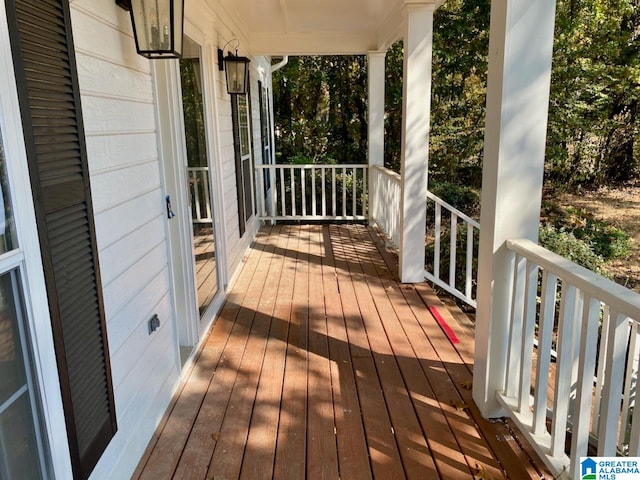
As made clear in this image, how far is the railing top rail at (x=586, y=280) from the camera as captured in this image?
1.43m

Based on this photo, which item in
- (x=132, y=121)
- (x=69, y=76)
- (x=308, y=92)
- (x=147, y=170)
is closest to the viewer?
(x=69, y=76)

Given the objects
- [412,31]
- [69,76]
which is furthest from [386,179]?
[69,76]

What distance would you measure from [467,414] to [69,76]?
7.31ft

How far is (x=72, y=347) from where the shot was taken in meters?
1.48

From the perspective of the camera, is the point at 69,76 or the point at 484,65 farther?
the point at 484,65

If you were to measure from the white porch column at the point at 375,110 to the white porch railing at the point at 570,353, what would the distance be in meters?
4.65

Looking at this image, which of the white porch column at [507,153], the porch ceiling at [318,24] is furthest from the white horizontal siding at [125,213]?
the porch ceiling at [318,24]

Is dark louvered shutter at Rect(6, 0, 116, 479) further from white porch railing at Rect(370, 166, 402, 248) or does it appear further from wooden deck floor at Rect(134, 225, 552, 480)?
white porch railing at Rect(370, 166, 402, 248)

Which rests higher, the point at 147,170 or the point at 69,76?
the point at 69,76

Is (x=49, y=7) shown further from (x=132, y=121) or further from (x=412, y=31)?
(x=412, y=31)

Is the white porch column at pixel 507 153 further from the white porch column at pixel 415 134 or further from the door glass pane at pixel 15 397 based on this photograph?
the white porch column at pixel 415 134

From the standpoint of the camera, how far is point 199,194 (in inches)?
134

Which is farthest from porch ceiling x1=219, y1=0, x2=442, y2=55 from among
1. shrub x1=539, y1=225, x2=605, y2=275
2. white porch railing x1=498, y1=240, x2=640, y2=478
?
shrub x1=539, y1=225, x2=605, y2=275

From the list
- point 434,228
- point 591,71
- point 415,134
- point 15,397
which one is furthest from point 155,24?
point 591,71
